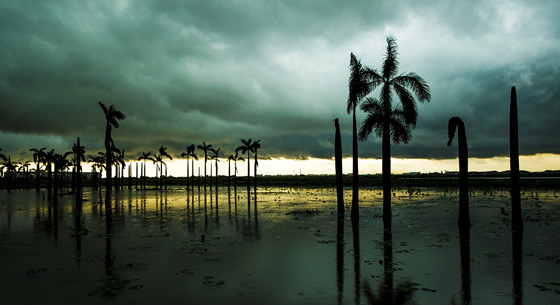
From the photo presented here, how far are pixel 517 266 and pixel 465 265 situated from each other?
187 centimetres

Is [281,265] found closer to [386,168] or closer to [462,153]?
[386,168]

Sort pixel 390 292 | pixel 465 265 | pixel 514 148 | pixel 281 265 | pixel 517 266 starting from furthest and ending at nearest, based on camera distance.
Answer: pixel 514 148, pixel 281 265, pixel 465 265, pixel 517 266, pixel 390 292

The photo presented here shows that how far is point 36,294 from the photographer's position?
9.95 m

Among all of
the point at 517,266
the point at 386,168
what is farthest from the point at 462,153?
the point at 517,266

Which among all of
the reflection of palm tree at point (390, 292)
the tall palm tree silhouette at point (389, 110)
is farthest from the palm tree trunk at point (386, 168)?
the reflection of palm tree at point (390, 292)

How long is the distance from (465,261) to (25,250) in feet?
67.4

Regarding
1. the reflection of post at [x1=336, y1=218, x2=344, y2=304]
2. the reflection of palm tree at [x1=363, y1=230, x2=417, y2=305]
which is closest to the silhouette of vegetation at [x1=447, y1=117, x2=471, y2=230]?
the reflection of post at [x1=336, y1=218, x2=344, y2=304]

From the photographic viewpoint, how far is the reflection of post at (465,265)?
9.46 metres

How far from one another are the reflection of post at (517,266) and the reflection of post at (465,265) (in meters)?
1.18

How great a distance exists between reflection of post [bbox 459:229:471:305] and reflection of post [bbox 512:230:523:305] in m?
1.18

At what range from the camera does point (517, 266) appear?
12664 mm

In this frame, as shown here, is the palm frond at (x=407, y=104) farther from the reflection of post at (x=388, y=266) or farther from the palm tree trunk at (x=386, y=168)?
the reflection of post at (x=388, y=266)

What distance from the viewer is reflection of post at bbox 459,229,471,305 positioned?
9.46 meters

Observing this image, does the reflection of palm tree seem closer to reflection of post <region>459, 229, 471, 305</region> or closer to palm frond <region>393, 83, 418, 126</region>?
reflection of post <region>459, 229, 471, 305</region>
